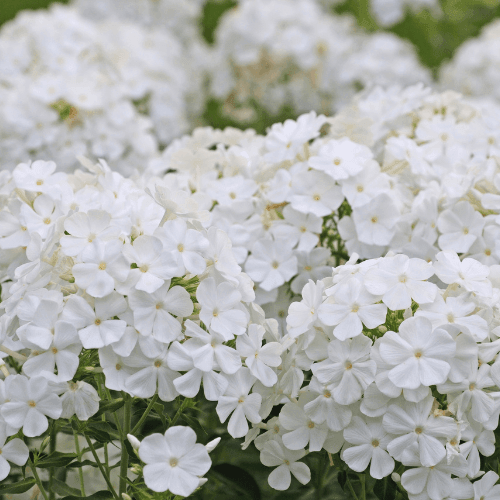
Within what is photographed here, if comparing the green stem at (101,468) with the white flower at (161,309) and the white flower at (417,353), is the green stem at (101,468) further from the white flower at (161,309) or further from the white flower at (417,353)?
the white flower at (417,353)

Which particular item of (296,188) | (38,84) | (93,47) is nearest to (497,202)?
(296,188)

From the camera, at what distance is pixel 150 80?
7.76 ft

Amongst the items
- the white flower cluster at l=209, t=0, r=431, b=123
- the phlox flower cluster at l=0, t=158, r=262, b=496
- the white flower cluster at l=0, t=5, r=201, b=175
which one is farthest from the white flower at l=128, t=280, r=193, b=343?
the white flower cluster at l=209, t=0, r=431, b=123

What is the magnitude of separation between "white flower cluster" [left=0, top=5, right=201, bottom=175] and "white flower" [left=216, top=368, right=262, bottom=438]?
3.08ft

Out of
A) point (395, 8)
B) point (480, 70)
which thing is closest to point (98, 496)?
point (480, 70)

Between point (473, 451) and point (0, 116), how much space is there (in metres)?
1.34

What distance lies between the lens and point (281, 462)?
864 millimetres

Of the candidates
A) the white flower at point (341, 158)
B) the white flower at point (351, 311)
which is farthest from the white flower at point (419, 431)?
the white flower at point (341, 158)

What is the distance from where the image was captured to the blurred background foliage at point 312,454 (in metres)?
0.95

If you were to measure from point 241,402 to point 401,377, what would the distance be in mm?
197

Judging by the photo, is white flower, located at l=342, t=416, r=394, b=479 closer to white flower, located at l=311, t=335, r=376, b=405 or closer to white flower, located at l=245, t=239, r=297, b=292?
white flower, located at l=311, t=335, r=376, b=405

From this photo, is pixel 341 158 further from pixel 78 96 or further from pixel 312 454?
pixel 78 96

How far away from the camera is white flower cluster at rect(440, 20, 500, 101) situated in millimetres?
2367

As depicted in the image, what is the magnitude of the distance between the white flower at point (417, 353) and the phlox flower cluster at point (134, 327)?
155 mm
